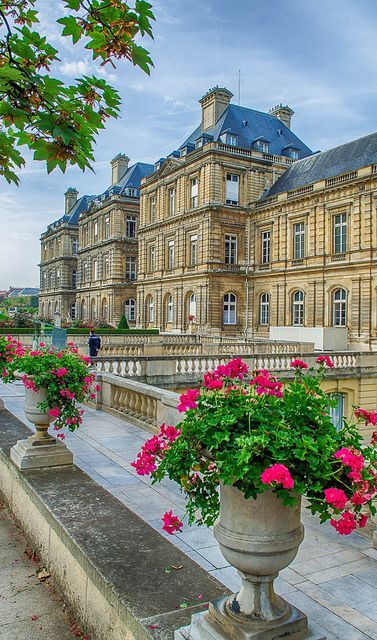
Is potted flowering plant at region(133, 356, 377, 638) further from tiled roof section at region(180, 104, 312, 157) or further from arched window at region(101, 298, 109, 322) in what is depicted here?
arched window at region(101, 298, 109, 322)

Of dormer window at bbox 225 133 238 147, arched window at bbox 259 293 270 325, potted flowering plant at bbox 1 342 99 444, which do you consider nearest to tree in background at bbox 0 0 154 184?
potted flowering plant at bbox 1 342 99 444

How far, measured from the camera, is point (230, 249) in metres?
38.0

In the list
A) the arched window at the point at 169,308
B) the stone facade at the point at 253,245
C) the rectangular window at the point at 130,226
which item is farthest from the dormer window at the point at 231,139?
the rectangular window at the point at 130,226

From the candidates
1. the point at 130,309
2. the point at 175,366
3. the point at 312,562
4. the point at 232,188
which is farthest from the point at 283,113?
the point at 312,562

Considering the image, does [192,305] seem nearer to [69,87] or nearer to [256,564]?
[69,87]

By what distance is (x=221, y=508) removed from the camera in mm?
2408

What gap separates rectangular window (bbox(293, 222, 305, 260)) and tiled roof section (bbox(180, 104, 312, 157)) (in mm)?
8722

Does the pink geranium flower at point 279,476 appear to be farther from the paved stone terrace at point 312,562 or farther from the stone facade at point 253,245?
the stone facade at point 253,245

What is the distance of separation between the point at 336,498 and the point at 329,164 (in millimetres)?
33752

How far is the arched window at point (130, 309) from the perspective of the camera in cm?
5419

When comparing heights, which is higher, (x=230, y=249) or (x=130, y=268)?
(x=130, y=268)

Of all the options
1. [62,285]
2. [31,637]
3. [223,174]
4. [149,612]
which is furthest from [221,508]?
[62,285]

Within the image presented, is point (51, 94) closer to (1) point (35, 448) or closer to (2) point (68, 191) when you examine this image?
(1) point (35, 448)

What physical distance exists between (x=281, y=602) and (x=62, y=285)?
70.9 m
